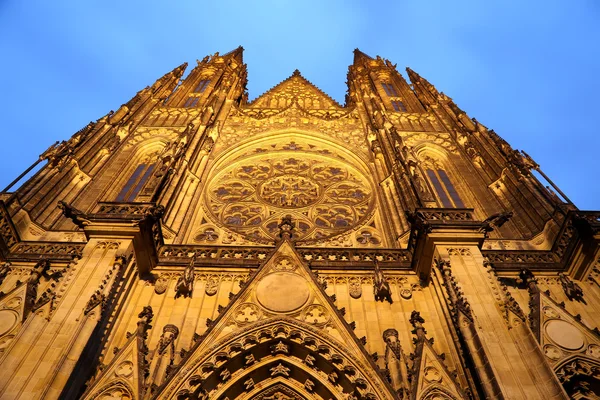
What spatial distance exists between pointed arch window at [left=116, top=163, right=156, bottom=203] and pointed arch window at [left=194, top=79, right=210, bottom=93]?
30.1 ft

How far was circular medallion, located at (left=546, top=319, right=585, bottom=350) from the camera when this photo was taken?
27.5 feet

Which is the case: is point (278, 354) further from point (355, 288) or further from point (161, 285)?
point (161, 285)

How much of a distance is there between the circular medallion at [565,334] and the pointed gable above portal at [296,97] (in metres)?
14.8

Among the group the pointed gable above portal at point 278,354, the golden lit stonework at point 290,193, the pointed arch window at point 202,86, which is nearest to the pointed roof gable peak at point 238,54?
the pointed arch window at point 202,86

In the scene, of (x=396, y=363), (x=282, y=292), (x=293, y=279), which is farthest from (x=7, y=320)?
(x=396, y=363)

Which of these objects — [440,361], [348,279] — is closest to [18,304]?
[348,279]

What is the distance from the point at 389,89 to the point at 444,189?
12041 mm

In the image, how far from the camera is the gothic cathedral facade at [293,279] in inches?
300

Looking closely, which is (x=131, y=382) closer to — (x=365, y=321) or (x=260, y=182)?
(x=365, y=321)

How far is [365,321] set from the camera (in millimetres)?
9273

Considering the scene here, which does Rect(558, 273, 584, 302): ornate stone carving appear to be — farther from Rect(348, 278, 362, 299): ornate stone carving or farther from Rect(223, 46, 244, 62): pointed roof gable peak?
Rect(223, 46, 244, 62): pointed roof gable peak

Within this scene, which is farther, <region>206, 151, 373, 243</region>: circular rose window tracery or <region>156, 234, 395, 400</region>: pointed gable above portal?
<region>206, 151, 373, 243</region>: circular rose window tracery

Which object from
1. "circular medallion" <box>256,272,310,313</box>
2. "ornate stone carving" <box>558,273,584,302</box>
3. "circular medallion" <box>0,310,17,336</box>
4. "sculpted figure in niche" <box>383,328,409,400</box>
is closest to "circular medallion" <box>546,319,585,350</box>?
"ornate stone carving" <box>558,273,584,302</box>

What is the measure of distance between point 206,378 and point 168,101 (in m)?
16.7
